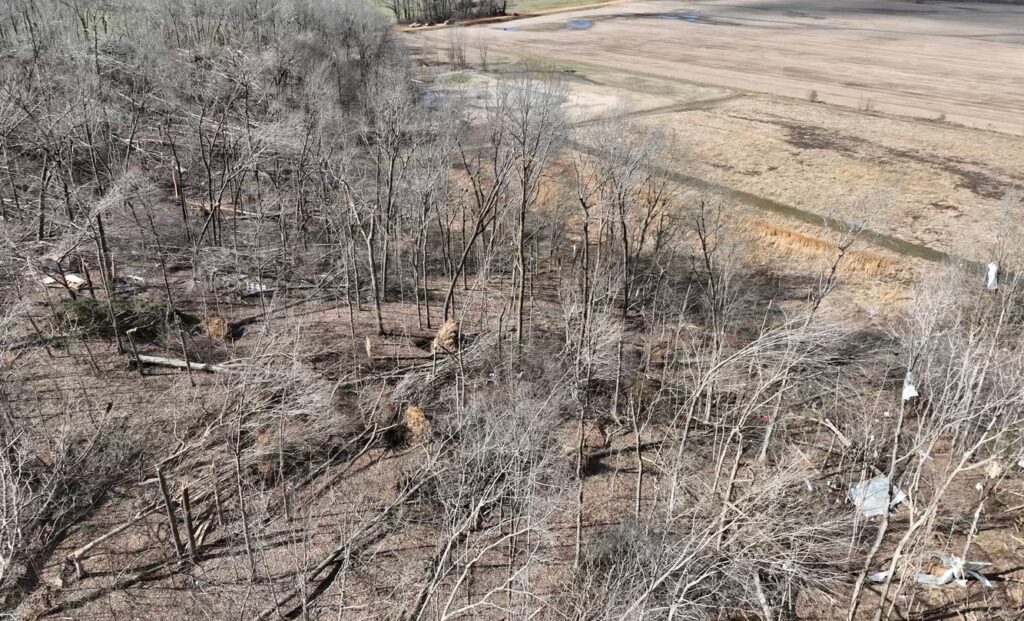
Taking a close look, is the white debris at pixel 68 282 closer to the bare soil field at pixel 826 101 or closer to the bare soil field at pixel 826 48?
the bare soil field at pixel 826 101

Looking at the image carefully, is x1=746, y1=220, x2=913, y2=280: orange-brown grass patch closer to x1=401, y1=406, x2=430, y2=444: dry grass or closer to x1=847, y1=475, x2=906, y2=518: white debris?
x1=847, y1=475, x2=906, y2=518: white debris

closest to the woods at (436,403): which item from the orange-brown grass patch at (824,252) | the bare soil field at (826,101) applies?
the orange-brown grass patch at (824,252)

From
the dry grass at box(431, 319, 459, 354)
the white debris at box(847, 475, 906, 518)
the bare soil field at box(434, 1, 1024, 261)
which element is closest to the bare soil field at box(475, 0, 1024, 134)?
the bare soil field at box(434, 1, 1024, 261)

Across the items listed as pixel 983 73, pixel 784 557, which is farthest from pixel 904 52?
pixel 784 557

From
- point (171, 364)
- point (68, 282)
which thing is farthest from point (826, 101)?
point (68, 282)

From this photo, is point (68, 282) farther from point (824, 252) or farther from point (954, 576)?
point (824, 252)

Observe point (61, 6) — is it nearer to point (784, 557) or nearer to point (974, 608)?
point (784, 557)

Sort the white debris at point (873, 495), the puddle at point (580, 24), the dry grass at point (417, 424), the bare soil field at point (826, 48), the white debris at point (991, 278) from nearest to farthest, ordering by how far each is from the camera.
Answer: the white debris at point (873, 495), the dry grass at point (417, 424), the white debris at point (991, 278), the bare soil field at point (826, 48), the puddle at point (580, 24)
